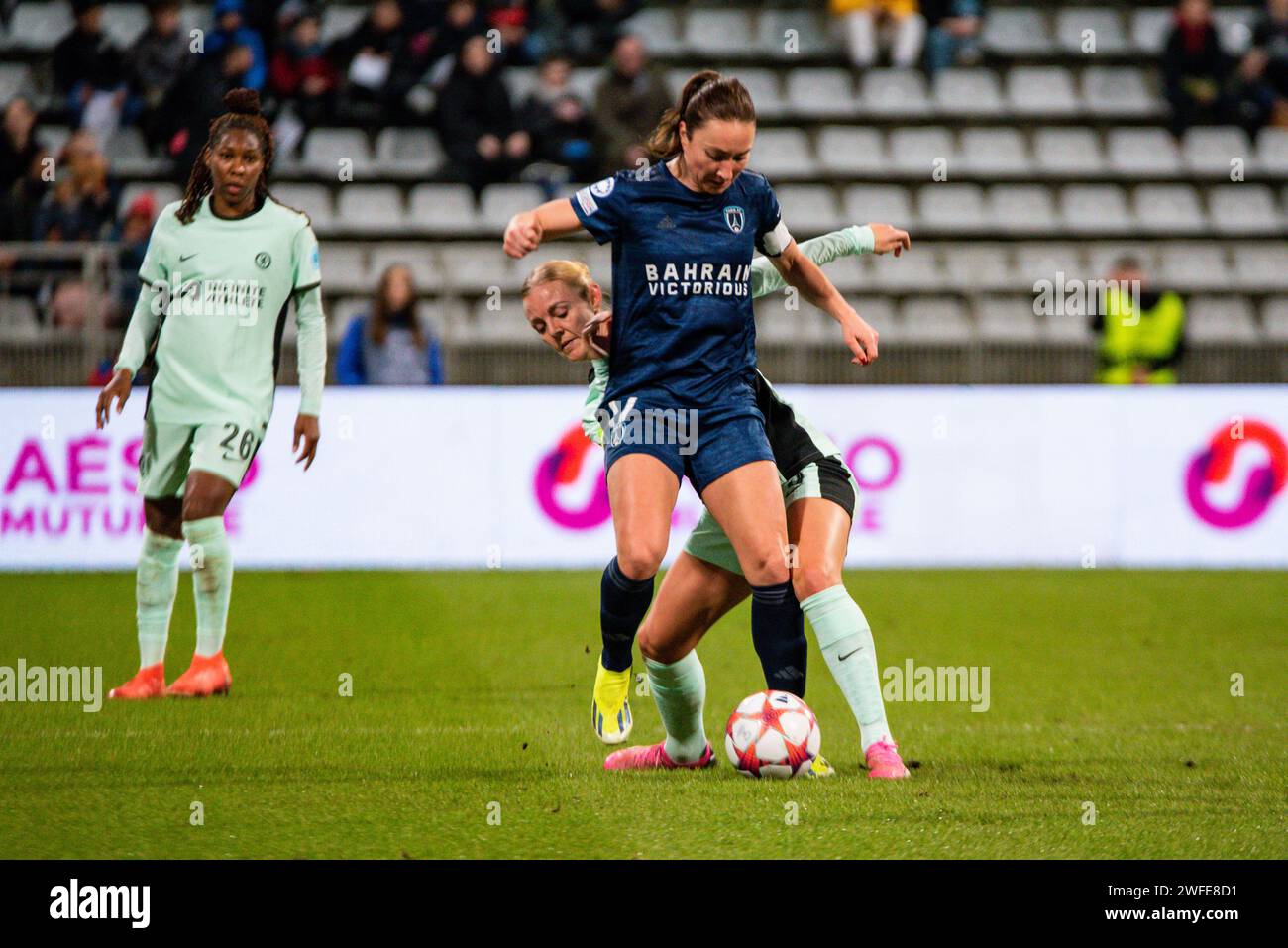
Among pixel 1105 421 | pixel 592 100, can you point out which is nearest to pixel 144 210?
pixel 592 100

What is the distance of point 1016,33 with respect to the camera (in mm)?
18594

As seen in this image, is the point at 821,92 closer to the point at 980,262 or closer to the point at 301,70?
the point at 980,262

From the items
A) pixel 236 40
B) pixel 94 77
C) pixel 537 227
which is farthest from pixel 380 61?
pixel 537 227

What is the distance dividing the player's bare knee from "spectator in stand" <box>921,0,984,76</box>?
12992 mm

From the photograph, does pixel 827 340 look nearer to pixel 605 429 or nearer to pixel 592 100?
pixel 592 100

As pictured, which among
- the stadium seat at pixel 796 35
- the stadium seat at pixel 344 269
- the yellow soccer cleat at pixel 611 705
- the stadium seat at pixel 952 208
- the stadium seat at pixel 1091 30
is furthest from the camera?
the stadium seat at pixel 1091 30

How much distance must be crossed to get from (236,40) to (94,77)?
1.66 metres

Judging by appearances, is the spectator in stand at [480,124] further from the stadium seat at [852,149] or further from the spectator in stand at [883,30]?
the spectator in stand at [883,30]

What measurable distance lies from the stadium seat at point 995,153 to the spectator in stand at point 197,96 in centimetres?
653

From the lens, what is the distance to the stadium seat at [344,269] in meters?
14.5

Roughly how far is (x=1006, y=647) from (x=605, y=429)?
418cm

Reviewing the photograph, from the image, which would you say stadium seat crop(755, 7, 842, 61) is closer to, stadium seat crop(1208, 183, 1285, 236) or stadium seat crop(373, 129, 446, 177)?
stadium seat crop(373, 129, 446, 177)

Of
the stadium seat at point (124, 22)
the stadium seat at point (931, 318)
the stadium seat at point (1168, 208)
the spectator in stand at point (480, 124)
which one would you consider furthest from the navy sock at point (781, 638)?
the stadium seat at point (124, 22)

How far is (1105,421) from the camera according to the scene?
43.9ft
